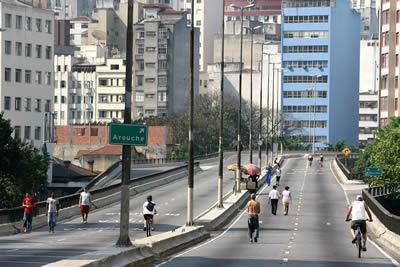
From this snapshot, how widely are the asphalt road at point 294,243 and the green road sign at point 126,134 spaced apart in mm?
3343

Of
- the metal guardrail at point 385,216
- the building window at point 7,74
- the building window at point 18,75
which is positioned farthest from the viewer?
the building window at point 18,75

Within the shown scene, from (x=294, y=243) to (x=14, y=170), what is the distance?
38829mm

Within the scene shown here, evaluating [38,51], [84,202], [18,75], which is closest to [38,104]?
[18,75]

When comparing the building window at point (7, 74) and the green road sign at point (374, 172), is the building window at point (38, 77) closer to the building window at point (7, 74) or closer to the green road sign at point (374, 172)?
the building window at point (7, 74)

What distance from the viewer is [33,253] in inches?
1409

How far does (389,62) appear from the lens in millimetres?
142625

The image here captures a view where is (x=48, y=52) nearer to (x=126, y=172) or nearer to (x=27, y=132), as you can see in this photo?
(x=27, y=132)

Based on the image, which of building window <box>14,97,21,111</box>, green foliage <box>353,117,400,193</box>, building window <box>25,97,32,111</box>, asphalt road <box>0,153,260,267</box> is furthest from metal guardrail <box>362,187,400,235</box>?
building window <box>25,97,32,111</box>

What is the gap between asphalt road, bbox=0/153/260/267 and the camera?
35.2 meters

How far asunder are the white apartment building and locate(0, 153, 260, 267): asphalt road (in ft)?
78.3

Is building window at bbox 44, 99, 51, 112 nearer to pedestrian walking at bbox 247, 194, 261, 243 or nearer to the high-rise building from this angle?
the high-rise building

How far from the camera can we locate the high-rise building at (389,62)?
14075 centimetres

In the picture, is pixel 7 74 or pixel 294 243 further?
pixel 7 74

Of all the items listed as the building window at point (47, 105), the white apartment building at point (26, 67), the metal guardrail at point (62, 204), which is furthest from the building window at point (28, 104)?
the metal guardrail at point (62, 204)
